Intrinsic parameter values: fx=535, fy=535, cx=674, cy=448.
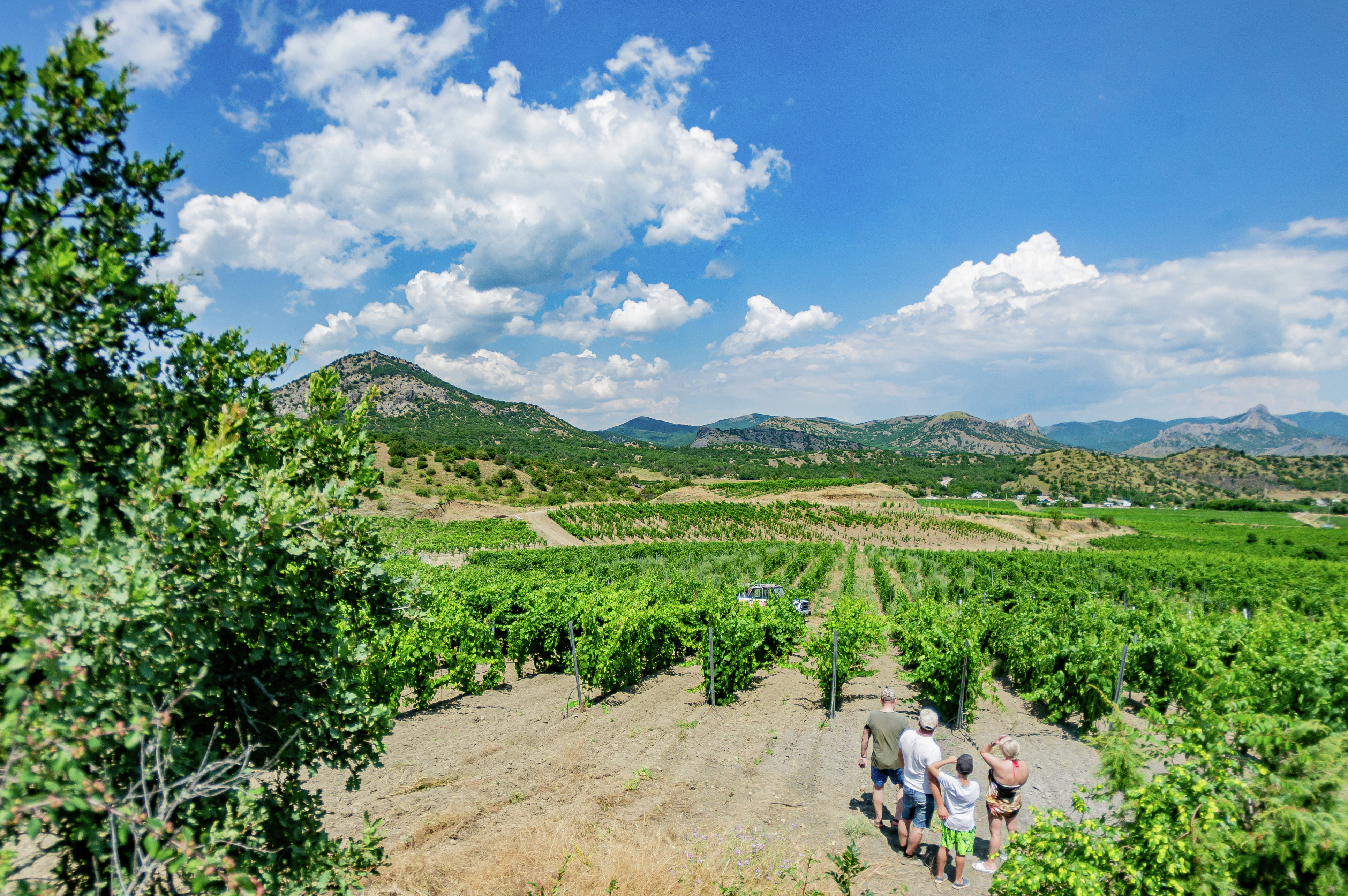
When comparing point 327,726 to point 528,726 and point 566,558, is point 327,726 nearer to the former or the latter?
point 528,726

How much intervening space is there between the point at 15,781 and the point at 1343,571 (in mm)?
45957

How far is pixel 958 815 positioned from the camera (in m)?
6.06

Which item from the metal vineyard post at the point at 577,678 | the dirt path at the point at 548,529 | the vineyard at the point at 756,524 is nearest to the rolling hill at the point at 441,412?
the dirt path at the point at 548,529

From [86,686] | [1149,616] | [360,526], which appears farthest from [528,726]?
[1149,616]

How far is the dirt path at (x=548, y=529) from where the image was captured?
5069 centimetres

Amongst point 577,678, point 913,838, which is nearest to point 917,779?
point 913,838

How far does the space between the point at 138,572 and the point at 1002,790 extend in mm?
8307

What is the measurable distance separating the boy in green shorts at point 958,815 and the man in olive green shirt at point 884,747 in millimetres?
691

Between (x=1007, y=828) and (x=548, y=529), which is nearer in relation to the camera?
(x=1007, y=828)

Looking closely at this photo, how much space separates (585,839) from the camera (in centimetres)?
641

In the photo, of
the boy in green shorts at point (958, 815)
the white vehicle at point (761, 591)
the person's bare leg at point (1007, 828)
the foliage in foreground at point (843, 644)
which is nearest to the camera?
the boy in green shorts at point (958, 815)

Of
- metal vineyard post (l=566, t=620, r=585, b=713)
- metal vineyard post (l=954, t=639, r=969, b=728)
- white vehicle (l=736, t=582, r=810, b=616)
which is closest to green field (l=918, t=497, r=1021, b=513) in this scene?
white vehicle (l=736, t=582, r=810, b=616)

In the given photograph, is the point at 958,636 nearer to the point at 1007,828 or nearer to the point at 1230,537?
the point at 1007,828

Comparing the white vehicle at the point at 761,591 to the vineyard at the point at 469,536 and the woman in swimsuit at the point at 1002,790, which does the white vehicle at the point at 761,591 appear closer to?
Answer: the woman in swimsuit at the point at 1002,790
